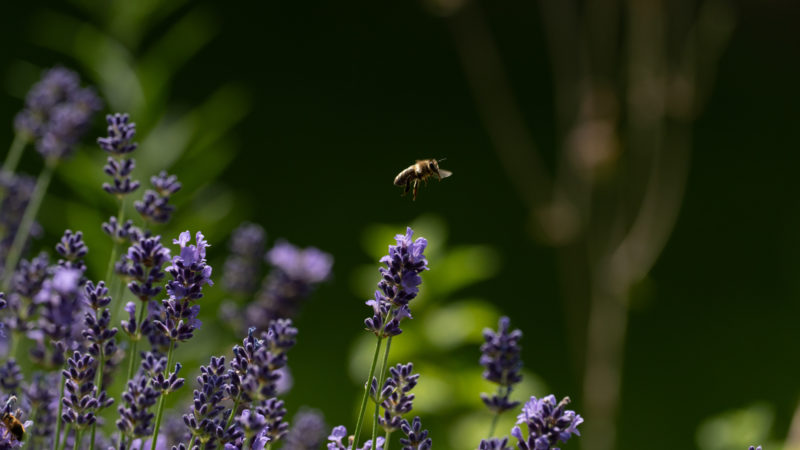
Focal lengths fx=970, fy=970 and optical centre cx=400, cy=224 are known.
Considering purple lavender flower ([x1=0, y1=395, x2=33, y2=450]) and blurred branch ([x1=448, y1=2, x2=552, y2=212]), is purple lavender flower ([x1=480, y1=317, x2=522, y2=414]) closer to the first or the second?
purple lavender flower ([x1=0, y1=395, x2=33, y2=450])

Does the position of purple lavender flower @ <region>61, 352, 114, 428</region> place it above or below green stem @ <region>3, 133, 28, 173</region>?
below

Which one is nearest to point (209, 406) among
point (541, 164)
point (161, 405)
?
point (161, 405)

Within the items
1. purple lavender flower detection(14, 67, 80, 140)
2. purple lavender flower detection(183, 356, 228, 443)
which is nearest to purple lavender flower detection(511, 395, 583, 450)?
purple lavender flower detection(183, 356, 228, 443)

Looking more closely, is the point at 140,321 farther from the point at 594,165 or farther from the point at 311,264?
the point at 594,165

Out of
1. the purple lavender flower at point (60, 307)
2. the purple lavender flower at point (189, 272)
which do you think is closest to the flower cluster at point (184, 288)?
the purple lavender flower at point (189, 272)

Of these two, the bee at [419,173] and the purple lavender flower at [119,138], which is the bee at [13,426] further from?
the bee at [419,173]

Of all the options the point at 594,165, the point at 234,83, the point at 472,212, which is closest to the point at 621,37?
the point at 472,212
